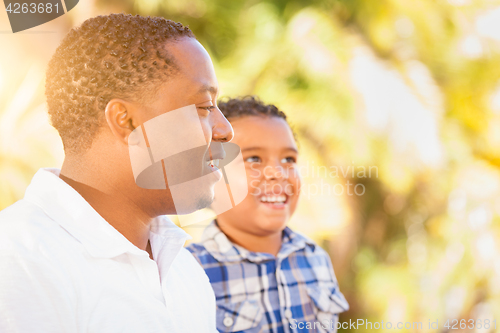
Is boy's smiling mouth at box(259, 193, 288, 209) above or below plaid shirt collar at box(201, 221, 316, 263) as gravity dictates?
above

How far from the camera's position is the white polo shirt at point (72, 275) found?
63 centimetres

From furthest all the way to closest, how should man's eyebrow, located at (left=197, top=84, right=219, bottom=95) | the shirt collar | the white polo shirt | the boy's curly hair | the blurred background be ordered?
the blurred background < the boy's curly hair < man's eyebrow, located at (left=197, top=84, right=219, bottom=95) < the shirt collar < the white polo shirt

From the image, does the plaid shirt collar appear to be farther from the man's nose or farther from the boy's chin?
the man's nose

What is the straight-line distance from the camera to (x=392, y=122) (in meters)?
3.38

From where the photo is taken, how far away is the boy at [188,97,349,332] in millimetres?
1453

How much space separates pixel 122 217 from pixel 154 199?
3.1 inches

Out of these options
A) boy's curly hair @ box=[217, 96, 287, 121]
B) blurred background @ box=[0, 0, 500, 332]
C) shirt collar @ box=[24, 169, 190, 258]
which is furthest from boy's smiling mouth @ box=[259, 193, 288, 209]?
blurred background @ box=[0, 0, 500, 332]

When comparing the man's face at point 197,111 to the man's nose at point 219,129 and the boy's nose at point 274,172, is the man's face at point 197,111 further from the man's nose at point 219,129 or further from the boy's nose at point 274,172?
the boy's nose at point 274,172

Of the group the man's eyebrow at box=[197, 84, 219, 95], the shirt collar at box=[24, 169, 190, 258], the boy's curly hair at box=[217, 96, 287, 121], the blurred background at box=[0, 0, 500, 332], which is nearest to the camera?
the shirt collar at box=[24, 169, 190, 258]

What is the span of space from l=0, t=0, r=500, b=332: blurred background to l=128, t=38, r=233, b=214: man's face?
2.39 meters

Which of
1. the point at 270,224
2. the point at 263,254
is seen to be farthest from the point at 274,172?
the point at 263,254

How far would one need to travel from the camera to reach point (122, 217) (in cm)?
86

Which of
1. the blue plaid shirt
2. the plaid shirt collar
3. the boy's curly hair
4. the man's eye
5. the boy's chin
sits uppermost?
the boy's curly hair

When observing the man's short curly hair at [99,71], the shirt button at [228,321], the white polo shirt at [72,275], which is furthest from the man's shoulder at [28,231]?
the shirt button at [228,321]
